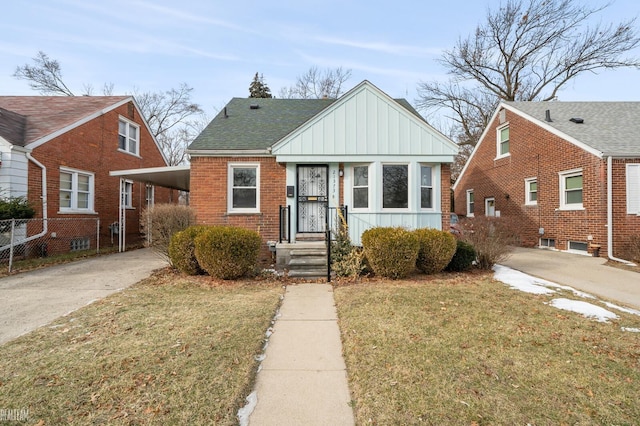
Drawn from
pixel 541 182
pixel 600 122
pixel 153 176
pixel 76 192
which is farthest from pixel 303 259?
pixel 600 122

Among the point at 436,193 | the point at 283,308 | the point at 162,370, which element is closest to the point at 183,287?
the point at 283,308

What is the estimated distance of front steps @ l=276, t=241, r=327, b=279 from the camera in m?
7.11

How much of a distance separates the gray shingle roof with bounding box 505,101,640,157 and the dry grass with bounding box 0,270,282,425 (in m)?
11.9

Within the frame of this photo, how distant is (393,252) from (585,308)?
3200 millimetres

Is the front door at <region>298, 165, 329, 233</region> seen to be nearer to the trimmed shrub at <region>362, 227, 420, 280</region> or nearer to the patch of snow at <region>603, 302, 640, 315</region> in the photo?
the trimmed shrub at <region>362, 227, 420, 280</region>

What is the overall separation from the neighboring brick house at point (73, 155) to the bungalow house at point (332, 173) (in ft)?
15.7

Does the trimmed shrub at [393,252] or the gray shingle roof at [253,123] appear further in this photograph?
the gray shingle roof at [253,123]

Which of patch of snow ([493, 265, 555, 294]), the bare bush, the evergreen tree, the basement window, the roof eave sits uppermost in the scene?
the evergreen tree

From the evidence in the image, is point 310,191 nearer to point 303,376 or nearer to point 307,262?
point 307,262

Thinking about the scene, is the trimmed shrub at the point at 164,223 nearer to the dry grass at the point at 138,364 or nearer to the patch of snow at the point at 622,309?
the dry grass at the point at 138,364

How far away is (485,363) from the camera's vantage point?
3123mm

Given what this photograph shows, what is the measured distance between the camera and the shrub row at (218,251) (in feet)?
21.1

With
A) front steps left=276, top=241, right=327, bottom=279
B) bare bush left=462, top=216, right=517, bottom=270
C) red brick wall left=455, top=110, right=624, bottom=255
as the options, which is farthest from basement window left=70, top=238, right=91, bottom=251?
red brick wall left=455, top=110, right=624, bottom=255

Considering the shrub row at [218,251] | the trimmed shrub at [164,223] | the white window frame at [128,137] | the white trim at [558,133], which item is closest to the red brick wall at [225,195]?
the trimmed shrub at [164,223]
